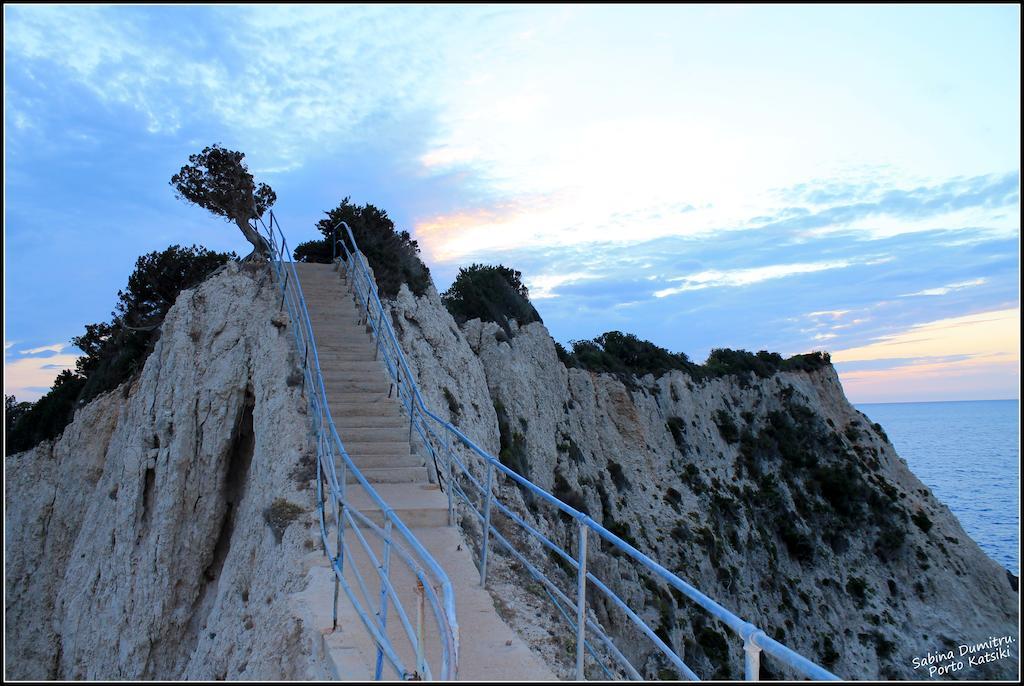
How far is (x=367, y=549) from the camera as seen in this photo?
5.30 meters

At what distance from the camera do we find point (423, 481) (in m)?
8.95

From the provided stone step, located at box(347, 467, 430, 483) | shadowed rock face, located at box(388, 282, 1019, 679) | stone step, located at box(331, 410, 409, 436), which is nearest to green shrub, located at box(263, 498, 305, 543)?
stone step, located at box(347, 467, 430, 483)

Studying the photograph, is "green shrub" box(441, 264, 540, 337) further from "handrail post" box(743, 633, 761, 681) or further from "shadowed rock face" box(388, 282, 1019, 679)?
"handrail post" box(743, 633, 761, 681)

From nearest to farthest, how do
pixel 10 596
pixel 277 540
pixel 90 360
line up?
pixel 277 540 < pixel 10 596 < pixel 90 360

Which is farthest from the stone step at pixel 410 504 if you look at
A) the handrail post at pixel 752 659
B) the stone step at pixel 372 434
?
the handrail post at pixel 752 659

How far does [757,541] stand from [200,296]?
20786 mm

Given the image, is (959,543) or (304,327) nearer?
(304,327)

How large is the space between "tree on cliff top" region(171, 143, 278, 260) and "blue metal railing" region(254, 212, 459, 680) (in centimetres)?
206

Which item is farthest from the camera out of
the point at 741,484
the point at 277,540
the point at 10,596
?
the point at 741,484

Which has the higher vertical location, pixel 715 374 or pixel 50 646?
pixel 715 374

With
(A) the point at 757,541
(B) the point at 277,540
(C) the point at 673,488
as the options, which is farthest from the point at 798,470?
(B) the point at 277,540

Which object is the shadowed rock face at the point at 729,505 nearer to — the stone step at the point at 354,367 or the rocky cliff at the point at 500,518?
the rocky cliff at the point at 500,518

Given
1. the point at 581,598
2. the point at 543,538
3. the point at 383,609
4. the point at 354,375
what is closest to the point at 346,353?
the point at 354,375

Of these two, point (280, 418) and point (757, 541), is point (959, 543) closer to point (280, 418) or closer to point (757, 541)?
point (757, 541)
